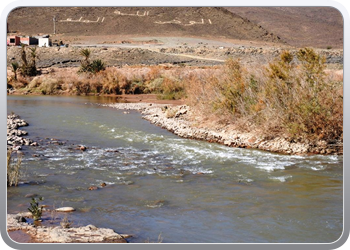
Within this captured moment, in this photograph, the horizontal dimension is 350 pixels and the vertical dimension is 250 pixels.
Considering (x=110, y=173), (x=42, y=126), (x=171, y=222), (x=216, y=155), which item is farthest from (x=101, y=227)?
(x=42, y=126)

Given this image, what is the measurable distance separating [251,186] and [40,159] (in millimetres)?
5087

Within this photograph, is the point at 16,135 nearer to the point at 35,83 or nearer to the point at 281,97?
the point at 281,97

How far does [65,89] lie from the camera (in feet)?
98.3

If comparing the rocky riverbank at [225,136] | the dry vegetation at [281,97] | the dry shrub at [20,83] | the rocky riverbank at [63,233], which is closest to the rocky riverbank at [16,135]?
the rocky riverbank at [225,136]

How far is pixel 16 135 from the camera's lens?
45.1 feet

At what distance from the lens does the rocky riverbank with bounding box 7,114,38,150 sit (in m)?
12.2

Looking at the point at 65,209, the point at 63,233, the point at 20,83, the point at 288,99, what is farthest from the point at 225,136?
the point at 20,83

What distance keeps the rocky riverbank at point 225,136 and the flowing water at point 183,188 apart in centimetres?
47

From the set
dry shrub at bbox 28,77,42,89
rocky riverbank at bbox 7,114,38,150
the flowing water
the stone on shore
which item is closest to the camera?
the flowing water

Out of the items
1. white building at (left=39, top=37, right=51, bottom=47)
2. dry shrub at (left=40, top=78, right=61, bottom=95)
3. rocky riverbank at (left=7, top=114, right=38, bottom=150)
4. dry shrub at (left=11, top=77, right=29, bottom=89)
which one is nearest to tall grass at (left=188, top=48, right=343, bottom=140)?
rocky riverbank at (left=7, top=114, right=38, bottom=150)

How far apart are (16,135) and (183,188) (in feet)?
23.0

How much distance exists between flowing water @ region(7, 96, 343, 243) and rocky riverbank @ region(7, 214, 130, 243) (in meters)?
0.34

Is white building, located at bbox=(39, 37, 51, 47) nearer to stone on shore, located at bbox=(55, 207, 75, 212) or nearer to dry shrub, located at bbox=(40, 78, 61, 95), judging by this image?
dry shrub, located at bbox=(40, 78, 61, 95)

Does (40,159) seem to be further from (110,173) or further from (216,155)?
(216,155)
